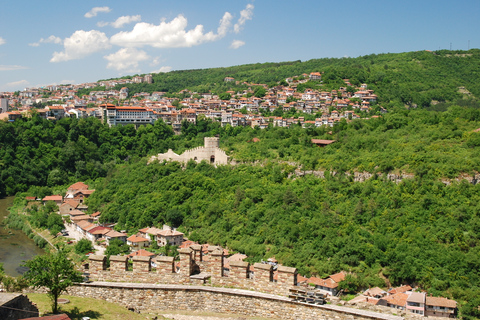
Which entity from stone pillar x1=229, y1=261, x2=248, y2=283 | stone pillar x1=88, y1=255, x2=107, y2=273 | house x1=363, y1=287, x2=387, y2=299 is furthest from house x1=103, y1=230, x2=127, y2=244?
stone pillar x1=229, y1=261, x2=248, y2=283

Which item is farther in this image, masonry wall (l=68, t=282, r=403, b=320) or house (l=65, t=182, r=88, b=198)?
house (l=65, t=182, r=88, b=198)

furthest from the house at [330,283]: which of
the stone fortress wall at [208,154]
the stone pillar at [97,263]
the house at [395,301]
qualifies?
the stone fortress wall at [208,154]

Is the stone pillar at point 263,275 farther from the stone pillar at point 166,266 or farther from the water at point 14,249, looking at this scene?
the water at point 14,249

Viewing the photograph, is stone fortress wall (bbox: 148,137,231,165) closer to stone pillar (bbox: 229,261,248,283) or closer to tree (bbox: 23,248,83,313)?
stone pillar (bbox: 229,261,248,283)

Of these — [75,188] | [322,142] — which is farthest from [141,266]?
[75,188]

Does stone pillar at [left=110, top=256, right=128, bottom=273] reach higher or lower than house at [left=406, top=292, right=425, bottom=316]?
higher

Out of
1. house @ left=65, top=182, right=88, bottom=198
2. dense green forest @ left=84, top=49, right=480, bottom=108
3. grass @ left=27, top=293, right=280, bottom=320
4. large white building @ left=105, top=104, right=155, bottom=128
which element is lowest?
house @ left=65, top=182, right=88, bottom=198

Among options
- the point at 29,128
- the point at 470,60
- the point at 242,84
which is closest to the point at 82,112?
the point at 29,128

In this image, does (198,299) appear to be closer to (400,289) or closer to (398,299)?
(398,299)
